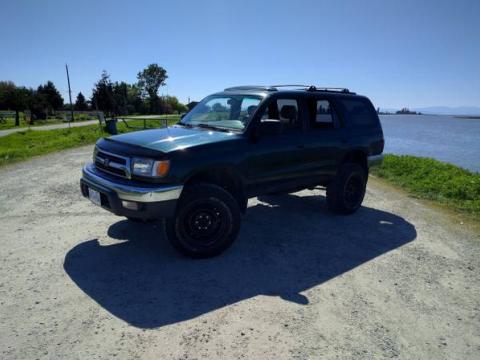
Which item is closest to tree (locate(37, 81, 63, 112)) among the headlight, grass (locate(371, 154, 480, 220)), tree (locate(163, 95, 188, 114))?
tree (locate(163, 95, 188, 114))

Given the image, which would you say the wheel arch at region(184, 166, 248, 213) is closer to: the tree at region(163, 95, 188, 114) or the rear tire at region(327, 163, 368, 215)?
the rear tire at region(327, 163, 368, 215)

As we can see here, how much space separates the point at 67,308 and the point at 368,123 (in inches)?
212

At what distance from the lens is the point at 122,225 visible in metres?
5.28

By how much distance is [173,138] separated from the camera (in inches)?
165

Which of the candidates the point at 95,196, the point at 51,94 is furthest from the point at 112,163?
the point at 51,94

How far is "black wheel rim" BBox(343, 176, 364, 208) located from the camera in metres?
6.20

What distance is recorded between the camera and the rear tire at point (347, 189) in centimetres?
595

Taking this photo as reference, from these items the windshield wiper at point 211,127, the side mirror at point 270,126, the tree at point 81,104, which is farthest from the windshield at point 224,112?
the tree at point 81,104

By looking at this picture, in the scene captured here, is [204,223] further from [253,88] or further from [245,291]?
[253,88]

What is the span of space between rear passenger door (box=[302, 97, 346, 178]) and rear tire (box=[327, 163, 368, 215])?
0.73 feet

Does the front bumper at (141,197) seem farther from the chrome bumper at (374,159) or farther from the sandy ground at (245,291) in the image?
the chrome bumper at (374,159)

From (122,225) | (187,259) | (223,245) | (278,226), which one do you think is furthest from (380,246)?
(122,225)

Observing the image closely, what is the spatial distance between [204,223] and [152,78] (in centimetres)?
8216

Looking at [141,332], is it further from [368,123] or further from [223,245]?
[368,123]
